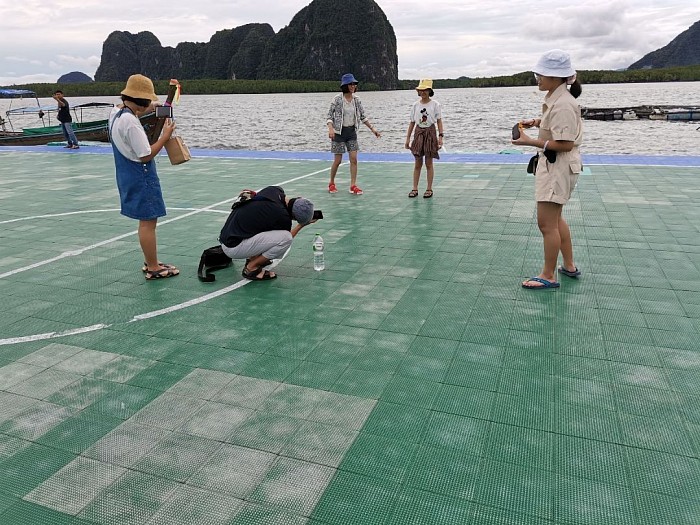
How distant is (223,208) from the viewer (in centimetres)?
966

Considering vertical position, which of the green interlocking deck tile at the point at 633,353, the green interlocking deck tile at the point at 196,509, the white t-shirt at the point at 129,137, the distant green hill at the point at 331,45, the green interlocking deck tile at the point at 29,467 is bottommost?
the green interlocking deck tile at the point at 29,467

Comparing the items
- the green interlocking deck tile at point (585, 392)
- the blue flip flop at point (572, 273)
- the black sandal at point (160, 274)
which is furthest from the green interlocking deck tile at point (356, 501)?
the black sandal at point (160, 274)

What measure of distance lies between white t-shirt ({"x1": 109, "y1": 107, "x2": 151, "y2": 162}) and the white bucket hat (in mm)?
3824

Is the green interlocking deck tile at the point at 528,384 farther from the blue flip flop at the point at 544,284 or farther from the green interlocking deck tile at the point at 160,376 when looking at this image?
the green interlocking deck tile at the point at 160,376

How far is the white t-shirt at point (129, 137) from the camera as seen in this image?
550 cm

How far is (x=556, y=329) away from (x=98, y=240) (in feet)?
20.5

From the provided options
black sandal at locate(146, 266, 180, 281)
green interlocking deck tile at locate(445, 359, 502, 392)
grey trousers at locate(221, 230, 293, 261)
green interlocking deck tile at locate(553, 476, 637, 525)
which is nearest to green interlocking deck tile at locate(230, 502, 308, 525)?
green interlocking deck tile at locate(553, 476, 637, 525)

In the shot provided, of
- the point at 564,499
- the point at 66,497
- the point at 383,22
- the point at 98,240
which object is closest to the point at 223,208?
the point at 98,240

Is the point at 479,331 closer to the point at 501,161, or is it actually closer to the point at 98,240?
the point at 98,240

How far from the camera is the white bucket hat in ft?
15.8

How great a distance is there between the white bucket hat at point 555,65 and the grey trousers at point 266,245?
2884 mm

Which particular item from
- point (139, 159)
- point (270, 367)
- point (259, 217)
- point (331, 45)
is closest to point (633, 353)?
point (270, 367)

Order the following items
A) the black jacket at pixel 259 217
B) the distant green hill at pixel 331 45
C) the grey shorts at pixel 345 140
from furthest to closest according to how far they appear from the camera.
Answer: the distant green hill at pixel 331 45 → the grey shorts at pixel 345 140 → the black jacket at pixel 259 217

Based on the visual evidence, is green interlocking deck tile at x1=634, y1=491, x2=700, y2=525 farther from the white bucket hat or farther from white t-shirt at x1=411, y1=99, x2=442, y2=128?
white t-shirt at x1=411, y1=99, x2=442, y2=128
